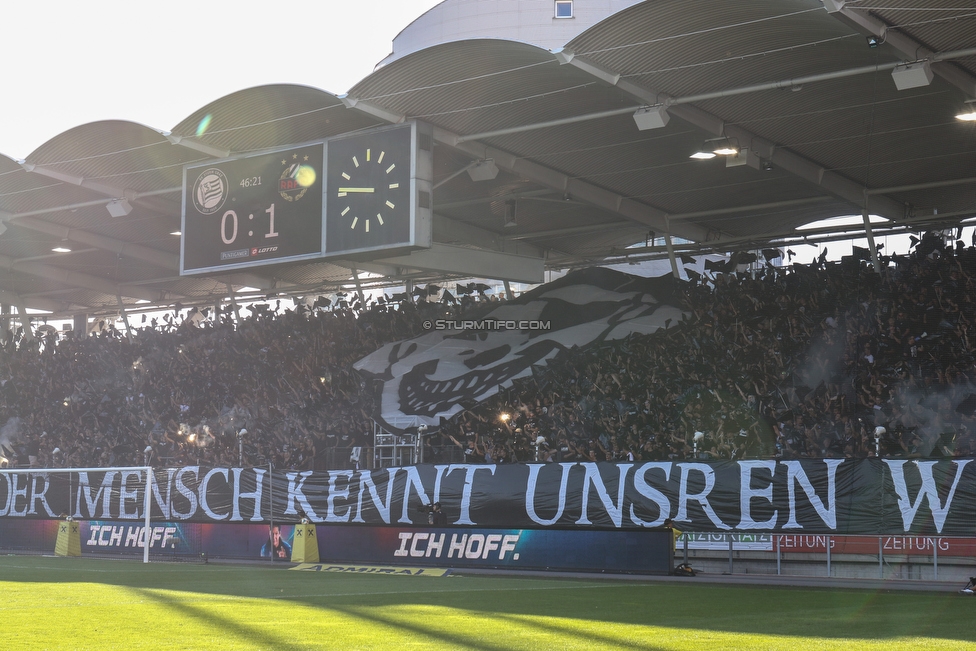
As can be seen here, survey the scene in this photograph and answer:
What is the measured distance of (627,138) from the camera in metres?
25.0

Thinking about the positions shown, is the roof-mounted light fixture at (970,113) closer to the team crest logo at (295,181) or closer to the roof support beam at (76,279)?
the team crest logo at (295,181)

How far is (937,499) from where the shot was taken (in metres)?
18.6

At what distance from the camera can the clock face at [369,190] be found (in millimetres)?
22312

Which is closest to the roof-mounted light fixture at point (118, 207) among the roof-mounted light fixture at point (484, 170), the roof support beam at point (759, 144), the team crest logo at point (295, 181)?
the team crest logo at point (295, 181)

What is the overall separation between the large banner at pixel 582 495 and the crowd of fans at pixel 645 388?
1.75 m

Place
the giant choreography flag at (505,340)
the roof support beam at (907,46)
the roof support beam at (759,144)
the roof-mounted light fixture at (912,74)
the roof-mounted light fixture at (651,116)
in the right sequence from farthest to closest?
1. the giant choreography flag at (505,340)
2. the roof-mounted light fixture at (651,116)
3. the roof support beam at (759,144)
4. the roof-mounted light fixture at (912,74)
5. the roof support beam at (907,46)

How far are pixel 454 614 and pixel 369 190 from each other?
472 inches

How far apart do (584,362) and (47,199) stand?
52.6 ft

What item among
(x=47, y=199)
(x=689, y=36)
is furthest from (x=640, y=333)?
(x=47, y=199)

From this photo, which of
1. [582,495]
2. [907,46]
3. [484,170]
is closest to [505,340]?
[484,170]

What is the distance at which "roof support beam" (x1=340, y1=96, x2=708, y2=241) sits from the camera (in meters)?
23.2

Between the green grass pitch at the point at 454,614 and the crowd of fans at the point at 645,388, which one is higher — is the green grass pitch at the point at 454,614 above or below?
below

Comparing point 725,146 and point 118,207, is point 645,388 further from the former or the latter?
point 118,207

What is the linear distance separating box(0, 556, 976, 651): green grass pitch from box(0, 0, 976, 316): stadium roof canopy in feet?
29.7
